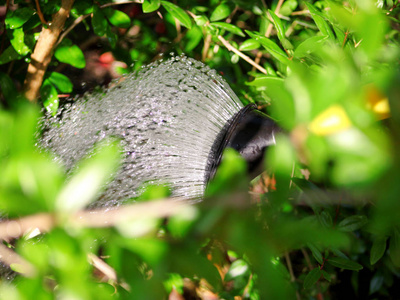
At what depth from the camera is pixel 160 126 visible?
1171mm

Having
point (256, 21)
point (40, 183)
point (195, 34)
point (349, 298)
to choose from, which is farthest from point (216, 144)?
point (349, 298)

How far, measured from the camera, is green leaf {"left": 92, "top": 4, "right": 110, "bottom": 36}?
1.20 metres

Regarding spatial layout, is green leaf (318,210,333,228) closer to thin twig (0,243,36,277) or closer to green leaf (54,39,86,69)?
thin twig (0,243,36,277)

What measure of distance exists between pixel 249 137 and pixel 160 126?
0.35m

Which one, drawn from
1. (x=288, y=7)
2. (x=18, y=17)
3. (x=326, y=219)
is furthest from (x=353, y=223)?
(x=18, y=17)

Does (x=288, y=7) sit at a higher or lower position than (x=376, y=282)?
higher

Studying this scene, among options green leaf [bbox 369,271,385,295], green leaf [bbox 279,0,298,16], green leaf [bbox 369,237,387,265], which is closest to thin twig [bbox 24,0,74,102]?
green leaf [bbox 279,0,298,16]

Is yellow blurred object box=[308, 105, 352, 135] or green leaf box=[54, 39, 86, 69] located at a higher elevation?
yellow blurred object box=[308, 105, 352, 135]

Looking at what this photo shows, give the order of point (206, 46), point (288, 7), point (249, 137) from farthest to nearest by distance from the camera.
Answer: point (206, 46)
point (288, 7)
point (249, 137)

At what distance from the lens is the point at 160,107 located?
3.90 feet

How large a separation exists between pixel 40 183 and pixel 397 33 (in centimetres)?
155

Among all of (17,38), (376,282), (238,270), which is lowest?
(376,282)

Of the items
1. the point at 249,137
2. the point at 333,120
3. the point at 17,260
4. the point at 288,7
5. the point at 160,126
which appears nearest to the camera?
the point at 333,120

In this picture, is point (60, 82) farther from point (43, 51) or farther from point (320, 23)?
point (320, 23)
